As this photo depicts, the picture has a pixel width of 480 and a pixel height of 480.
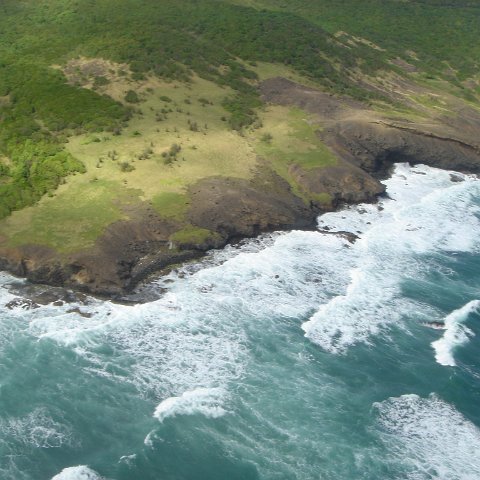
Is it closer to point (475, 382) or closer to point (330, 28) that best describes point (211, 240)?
point (475, 382)

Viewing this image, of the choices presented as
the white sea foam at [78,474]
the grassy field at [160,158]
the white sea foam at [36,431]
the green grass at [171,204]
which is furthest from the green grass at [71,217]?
the white sea foam at [78,474]

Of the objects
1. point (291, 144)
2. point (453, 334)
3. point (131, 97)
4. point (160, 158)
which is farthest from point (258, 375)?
point (131, 97)

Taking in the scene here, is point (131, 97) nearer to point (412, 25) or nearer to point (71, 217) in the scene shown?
point (71, 217)

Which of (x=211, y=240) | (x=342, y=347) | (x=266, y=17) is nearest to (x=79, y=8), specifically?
(x=266, y=17)

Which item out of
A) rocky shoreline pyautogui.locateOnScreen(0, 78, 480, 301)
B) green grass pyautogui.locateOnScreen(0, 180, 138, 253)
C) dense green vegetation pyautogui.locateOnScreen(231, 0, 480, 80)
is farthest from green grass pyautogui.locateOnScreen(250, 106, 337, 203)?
dense green vegetation pyautogui.locateOnScreen(231, 0, 480, 80)

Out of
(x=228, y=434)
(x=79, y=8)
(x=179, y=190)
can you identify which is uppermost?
(x=79, y=8)

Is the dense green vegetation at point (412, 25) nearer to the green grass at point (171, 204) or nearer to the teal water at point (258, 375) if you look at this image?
the green grass at point (171, 204)
